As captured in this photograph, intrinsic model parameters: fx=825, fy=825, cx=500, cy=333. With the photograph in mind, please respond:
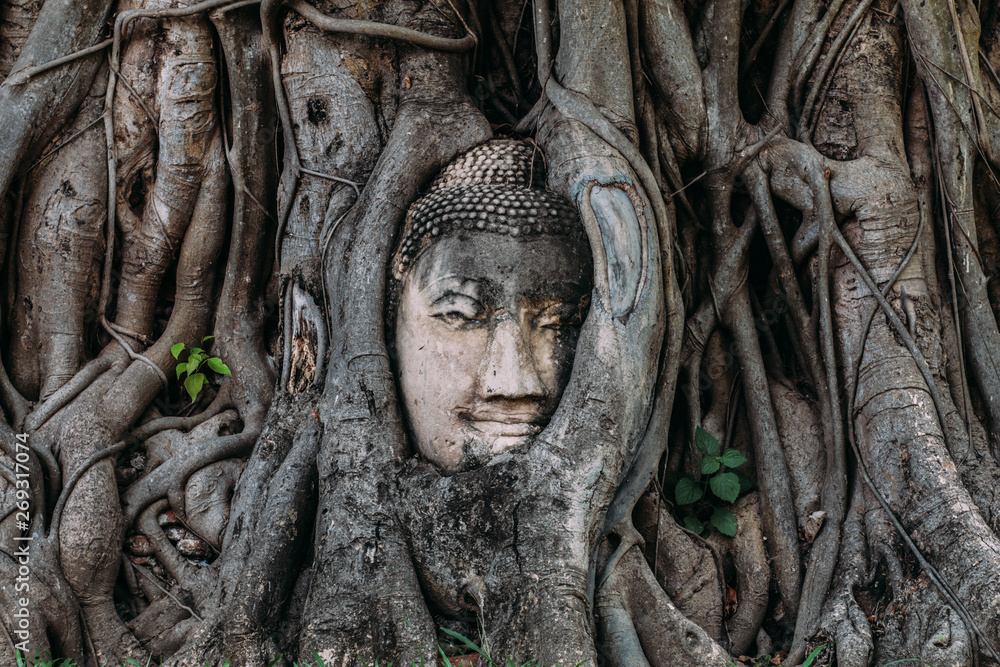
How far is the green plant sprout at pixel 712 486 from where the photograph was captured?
310cm

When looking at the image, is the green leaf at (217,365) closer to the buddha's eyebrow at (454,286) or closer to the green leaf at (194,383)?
the green leaf at (194,383)

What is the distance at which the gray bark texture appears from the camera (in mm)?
2686

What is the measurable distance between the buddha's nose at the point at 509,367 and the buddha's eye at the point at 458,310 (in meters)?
0.08

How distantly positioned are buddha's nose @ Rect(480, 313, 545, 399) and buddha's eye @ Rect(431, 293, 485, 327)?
0.08 metres

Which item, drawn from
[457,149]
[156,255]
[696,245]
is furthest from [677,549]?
[156,255]

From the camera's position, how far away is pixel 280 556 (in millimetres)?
2889

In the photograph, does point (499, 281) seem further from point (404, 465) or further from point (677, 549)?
point (677, 549)

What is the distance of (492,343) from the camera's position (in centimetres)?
278

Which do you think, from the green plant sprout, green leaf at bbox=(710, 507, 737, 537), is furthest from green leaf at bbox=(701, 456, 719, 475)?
green leaf at bbox=(710, 507, 737, 537)

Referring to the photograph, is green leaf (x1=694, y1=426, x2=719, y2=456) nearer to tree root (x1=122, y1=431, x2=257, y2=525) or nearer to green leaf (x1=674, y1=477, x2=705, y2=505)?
green leaf (x1=674, y1=477, x2=705, y2=505)

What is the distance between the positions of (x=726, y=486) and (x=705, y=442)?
7.2 inches

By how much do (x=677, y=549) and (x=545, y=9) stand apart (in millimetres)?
2227

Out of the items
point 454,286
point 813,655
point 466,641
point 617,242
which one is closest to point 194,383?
point 454,286

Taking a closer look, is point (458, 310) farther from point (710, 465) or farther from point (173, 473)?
point (173, 473)
